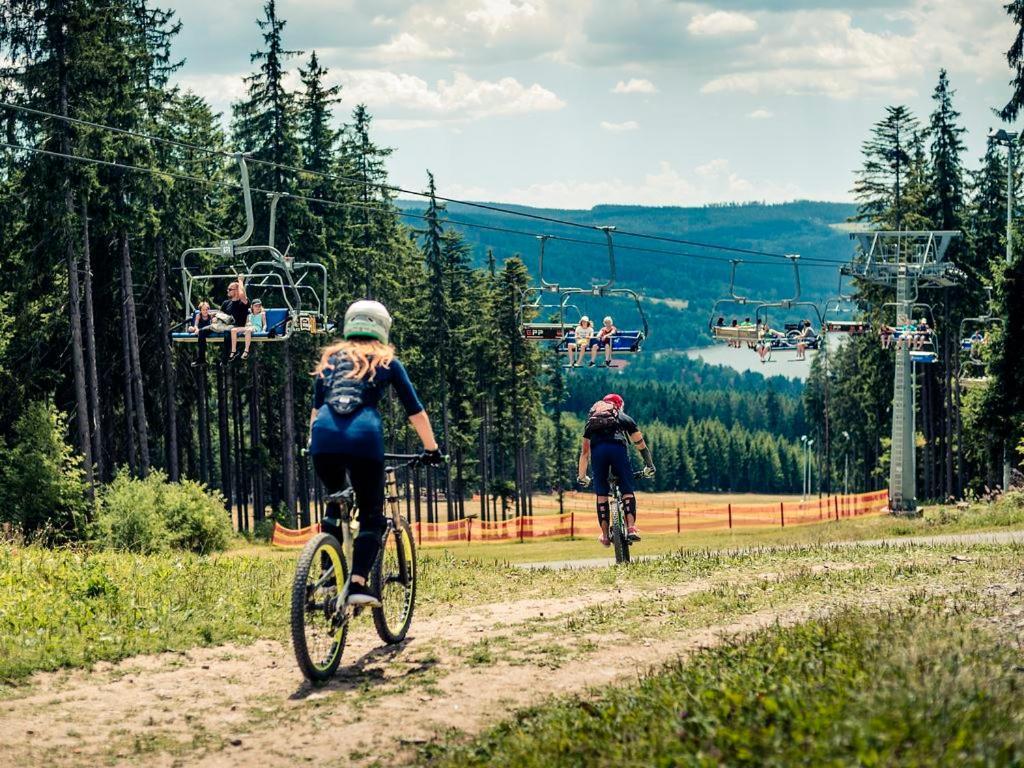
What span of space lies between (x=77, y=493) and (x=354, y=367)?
32.1 meters

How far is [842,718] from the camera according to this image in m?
6.05

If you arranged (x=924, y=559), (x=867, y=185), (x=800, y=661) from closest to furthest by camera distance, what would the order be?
(x=800, y=661) < (x=924, y=559) < (x=867, y=185)

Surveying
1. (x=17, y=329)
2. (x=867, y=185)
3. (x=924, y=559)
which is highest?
(x=867, y=185)

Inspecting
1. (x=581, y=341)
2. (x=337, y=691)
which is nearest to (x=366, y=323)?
(x=337, y=691)

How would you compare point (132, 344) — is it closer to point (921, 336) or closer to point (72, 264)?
point (72, 264)

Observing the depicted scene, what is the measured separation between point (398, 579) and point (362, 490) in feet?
4.20

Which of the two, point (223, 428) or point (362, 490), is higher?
point (223, 428)

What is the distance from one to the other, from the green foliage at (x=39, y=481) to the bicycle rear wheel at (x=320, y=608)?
30.9 meters

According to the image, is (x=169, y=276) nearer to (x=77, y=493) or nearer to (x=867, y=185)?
(x=77, y=493)

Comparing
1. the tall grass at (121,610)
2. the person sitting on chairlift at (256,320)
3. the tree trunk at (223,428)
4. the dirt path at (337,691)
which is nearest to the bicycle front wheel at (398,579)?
the dirt path at (337,691)

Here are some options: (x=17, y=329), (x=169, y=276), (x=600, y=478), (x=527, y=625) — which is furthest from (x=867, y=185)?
(x=527, y=625)

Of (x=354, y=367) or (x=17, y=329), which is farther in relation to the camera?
(x=17, y=329)

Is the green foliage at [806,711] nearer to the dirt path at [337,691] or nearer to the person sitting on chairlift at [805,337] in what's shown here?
the dirt path at [337,691]

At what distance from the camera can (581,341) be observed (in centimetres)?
4022
